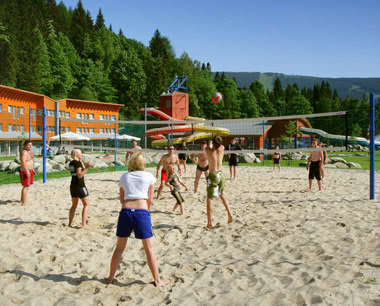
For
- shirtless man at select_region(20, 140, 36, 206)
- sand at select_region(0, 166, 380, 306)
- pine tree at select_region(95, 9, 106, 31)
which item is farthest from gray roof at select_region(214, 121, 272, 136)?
pine tree at select_region(95, 9, 106, 31)

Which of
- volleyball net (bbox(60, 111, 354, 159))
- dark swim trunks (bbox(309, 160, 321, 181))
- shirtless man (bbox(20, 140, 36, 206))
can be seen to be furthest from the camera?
volleyball net (bbox(60, 111, 354, 159))

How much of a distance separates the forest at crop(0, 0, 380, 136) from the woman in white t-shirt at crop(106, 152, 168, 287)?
43.5 meters

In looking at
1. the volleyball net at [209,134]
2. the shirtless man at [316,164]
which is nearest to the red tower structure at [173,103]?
the volleyball net at [209,134]

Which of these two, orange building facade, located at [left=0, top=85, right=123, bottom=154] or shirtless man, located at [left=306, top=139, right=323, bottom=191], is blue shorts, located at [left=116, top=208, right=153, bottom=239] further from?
orange building facade, located at [left=0, top=85, right=123, bottom=154]

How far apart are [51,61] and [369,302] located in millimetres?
59295

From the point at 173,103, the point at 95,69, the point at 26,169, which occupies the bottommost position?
the point at 26,169

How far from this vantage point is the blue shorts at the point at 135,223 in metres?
3.17

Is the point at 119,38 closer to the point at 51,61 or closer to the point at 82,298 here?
the point at 51,61

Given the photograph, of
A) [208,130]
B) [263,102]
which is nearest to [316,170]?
[208,130]

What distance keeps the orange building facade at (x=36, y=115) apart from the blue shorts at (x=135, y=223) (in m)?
23.7

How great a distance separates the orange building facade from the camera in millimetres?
30734

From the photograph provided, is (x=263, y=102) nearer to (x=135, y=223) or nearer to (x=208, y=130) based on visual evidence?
(x=208, y=130)

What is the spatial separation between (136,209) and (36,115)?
3765 cm

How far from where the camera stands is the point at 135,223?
3170 millimetres
